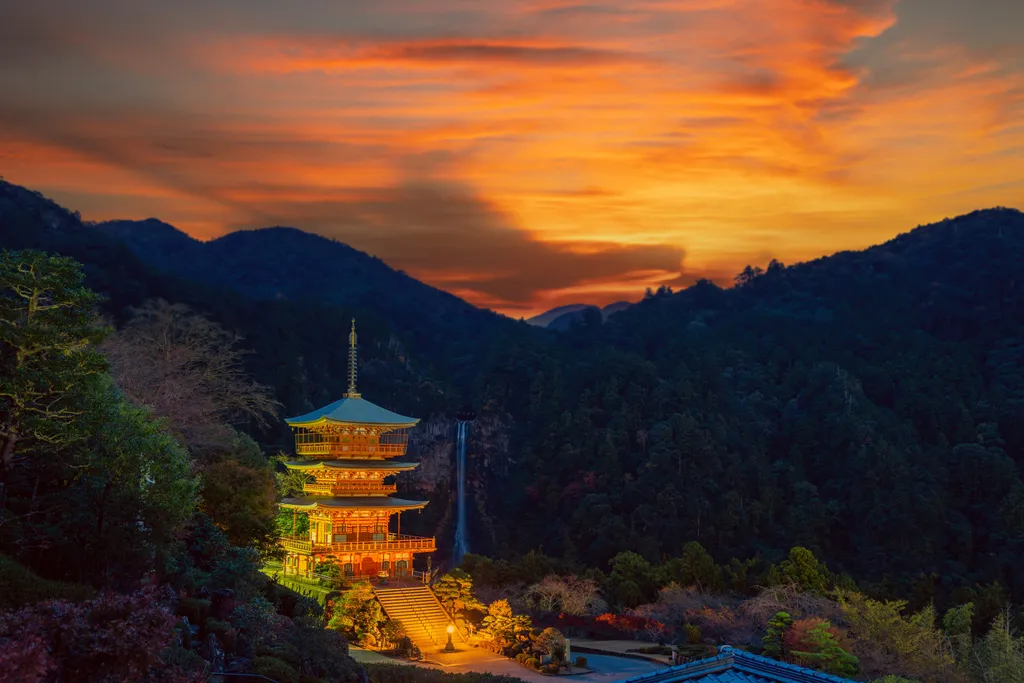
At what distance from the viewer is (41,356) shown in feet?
55.0

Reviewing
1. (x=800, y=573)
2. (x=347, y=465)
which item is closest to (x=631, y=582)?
(x=800, y=573)

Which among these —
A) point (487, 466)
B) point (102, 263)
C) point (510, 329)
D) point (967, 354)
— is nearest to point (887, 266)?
point (967, 354)

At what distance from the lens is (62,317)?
16703mm

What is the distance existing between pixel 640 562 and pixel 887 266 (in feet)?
277

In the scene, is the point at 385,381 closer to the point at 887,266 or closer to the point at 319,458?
the point at 319,458

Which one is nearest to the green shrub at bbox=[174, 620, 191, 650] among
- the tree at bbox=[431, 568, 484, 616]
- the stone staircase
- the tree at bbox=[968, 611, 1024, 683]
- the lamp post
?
the stone staircase

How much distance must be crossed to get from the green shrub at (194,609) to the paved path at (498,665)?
803 cm

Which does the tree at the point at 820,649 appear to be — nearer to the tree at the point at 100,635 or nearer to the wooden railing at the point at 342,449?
the wooden railing at the point at 342,449

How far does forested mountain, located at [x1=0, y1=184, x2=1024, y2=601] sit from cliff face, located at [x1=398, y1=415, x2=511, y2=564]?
224 millimetres

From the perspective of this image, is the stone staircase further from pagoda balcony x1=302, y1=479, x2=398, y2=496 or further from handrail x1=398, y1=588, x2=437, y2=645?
pagoda balcony x1=302, y1=479, x2=398, y2=496

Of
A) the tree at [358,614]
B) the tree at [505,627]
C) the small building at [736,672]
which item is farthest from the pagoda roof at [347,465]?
the small building at [736,672]

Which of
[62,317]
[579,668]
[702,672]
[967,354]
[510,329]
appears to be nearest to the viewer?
[702,672]

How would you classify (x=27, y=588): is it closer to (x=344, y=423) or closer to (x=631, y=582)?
(x=344, y=423)

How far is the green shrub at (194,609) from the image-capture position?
17.4 metres
